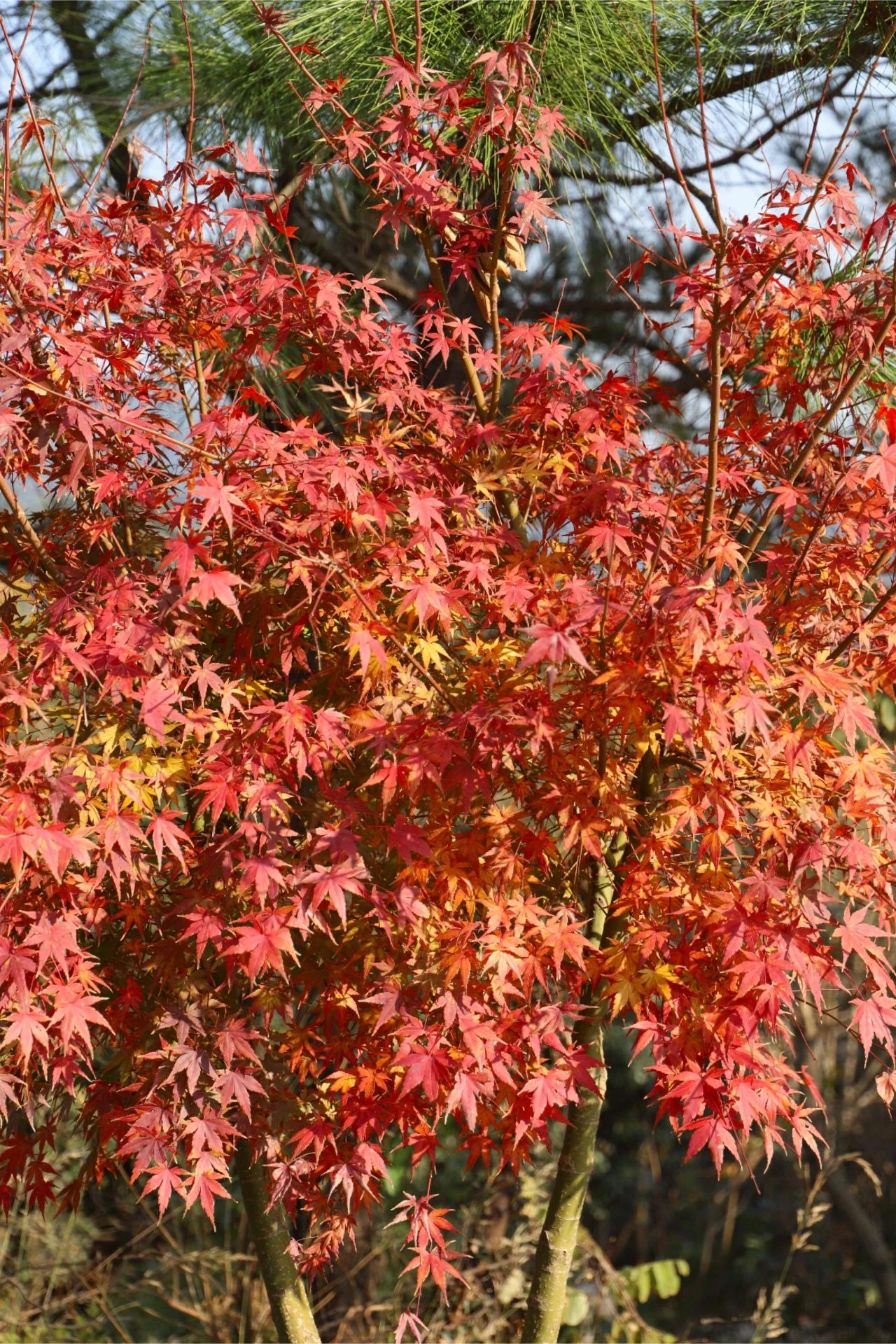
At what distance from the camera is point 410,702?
1.63 m

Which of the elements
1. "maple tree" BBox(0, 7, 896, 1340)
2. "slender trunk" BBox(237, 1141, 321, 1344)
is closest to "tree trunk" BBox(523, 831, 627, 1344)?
"maple tree" BBox(0, 7, 896, 1340)

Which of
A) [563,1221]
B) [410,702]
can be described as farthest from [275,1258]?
[410,702]

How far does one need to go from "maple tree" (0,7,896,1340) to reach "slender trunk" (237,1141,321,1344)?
212mm

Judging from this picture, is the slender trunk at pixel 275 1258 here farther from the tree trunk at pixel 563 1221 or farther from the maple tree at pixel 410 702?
the tree trunk at pixel 563 1221

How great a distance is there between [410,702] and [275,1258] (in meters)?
1.25

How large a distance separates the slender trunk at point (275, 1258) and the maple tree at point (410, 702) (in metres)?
0.21

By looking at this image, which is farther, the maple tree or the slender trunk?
the slender trunk

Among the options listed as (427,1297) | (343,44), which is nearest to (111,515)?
(343,44)

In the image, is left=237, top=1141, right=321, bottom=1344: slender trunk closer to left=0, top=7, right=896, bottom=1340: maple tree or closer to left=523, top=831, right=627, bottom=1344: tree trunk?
left=0, top=7, right=896, bottom=1340: maple tree

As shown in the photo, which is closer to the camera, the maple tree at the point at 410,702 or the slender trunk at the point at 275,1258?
the maple tree at the point at 410,702

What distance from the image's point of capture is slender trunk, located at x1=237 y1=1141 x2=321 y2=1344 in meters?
2.17

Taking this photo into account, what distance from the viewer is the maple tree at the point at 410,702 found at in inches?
60.0

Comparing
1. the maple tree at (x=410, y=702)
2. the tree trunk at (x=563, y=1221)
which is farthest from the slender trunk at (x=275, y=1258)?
the tree trunk at (x=563, y=1221)

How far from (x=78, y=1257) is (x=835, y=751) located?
343cm
